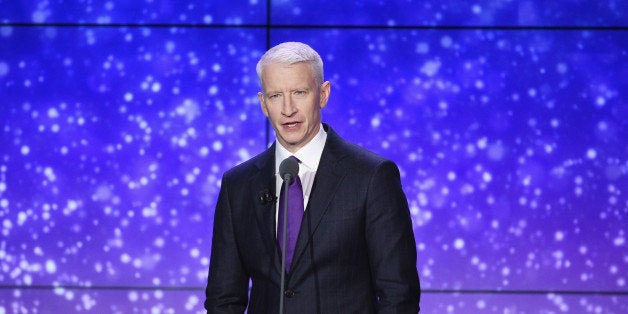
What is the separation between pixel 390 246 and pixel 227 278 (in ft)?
1.31

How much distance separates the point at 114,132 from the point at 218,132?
0.43 m

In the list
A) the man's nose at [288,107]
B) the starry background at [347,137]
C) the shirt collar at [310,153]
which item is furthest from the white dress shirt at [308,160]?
the starry background at [347,137]

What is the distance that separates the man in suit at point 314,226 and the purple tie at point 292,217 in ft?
0.05

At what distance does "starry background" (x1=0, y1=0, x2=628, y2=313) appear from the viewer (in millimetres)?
3361

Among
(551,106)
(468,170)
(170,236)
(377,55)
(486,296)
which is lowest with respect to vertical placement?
(486,296)

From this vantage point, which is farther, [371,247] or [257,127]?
[257,127]

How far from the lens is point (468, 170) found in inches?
132

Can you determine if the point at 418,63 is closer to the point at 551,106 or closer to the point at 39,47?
the point at 551,106

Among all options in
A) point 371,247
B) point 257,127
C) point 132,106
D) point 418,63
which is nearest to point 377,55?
point 418,63

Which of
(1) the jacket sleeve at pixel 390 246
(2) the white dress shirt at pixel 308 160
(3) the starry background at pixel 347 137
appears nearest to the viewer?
(1) the jacket sleeve at pixel 390 246

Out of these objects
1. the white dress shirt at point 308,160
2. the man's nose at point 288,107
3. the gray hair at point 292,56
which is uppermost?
the gray hair at point 292,56

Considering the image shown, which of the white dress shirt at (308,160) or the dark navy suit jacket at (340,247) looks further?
the white dress shirt at (308,160)

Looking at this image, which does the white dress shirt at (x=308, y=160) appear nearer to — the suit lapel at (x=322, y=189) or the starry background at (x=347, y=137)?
the suit lapel at (x=322, y=189)

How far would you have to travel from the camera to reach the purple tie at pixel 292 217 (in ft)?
5.96
